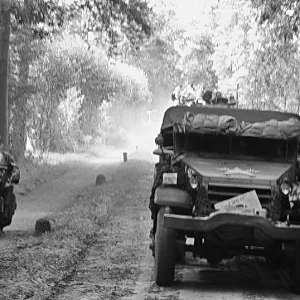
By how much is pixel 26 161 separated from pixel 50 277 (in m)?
20.7

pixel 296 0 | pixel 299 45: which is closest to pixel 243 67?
pixel 299 45

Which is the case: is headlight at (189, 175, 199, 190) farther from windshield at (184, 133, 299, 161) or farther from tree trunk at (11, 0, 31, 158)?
tree trunk at (11, 0, 31, 158)

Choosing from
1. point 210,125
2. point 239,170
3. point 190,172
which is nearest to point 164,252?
point 190,172

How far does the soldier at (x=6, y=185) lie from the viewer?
13761 millimetres

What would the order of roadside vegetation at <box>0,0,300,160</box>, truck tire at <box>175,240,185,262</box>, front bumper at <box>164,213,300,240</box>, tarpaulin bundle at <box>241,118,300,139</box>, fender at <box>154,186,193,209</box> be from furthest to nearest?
1. roadside vegetation at <box>0,0,300,160</box>
2. tarpaulin bundle at <box>241,118,300,139</box>
3. fender at <box>154,186,193,209</box>
4. truck tire at <box>175,240,185,262</box>
5. front bumper at <box>164,213,300,240</box>

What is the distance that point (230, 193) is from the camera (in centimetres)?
936

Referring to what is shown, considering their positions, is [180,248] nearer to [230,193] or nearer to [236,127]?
[230,193]

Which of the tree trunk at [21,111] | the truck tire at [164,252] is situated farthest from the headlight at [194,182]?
the tree trunk at [21,111]

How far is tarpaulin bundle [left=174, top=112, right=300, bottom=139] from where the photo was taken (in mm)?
10016

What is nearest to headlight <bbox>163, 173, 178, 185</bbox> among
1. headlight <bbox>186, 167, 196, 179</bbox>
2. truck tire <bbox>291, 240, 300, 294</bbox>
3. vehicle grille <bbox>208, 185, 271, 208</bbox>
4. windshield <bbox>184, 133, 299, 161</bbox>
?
headlight <bbox>186, 167, 196, 179</bbox>

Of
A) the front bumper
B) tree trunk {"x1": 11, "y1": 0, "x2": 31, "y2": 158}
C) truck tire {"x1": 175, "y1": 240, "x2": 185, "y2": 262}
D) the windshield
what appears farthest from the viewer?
tree trunk {"x1": 11, "y1": 0, "x2": 31, "y2": 158}

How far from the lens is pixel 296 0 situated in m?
15.9

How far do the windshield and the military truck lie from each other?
0.01 m

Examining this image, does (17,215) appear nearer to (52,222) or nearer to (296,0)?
(52,222)
